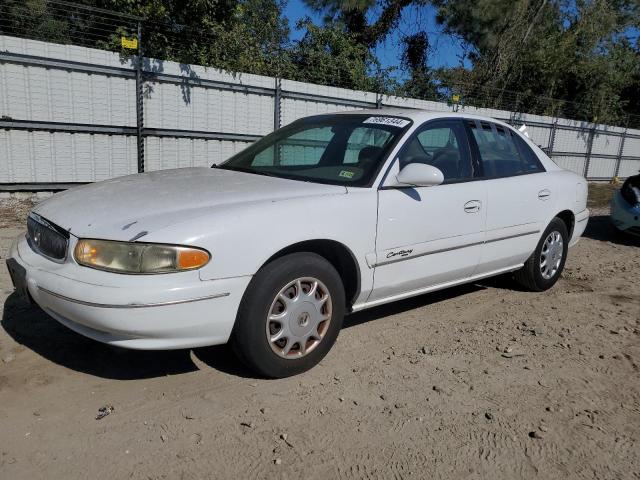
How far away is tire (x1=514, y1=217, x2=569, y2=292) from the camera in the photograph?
4.91 metres

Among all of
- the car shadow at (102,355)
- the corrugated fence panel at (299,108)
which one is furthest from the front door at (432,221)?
the corrugated fence panel at (299,108)

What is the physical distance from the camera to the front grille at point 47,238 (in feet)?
9.48

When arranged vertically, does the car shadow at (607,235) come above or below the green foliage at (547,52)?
below

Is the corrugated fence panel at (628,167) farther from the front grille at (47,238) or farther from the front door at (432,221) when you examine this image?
the front grille at (47,238)

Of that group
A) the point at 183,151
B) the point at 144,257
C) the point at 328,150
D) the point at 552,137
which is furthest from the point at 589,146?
the point at 144,257

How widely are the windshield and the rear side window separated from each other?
2.83ft

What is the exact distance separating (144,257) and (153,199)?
21.2 inches

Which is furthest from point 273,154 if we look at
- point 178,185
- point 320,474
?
point 320,474

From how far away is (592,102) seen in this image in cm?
2094

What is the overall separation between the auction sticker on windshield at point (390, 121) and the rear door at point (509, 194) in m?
0.75

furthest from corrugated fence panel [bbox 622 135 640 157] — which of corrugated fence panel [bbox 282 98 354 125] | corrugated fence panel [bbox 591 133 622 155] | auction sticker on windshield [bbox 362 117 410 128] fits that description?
auction sticker on windshield [bbox 362 117 410 128]

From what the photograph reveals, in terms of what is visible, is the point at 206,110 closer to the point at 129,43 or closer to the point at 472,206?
the point at 129,43

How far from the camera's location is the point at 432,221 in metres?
3.73

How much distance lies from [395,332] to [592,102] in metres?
20.5
